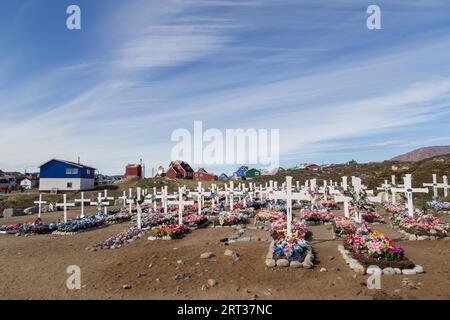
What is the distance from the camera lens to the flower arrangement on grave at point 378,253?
9648 mm

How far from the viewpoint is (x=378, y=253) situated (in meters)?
10.0

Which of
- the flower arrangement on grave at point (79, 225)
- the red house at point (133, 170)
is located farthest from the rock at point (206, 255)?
the red house at point (133, 170)

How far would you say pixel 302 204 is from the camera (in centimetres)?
3073

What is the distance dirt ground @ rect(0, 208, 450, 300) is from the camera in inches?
326

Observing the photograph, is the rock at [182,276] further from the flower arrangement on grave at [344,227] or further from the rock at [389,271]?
the flower arrangement on grave at [344,227]

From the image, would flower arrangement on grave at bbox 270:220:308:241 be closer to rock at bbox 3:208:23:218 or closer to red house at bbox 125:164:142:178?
rock at bbox 3:208:23:218

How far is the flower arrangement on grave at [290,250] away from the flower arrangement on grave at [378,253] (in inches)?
67.6

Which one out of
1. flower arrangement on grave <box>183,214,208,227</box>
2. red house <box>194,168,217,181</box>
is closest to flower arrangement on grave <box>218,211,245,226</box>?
flower arrangement on grave <box>183,214,208,227</box>

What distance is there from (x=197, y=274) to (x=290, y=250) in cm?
327

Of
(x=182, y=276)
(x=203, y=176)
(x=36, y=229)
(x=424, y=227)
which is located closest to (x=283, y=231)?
(x=182, y=276)

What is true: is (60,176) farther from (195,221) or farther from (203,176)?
(195,221)

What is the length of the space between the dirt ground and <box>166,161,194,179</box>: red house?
65.4 m
